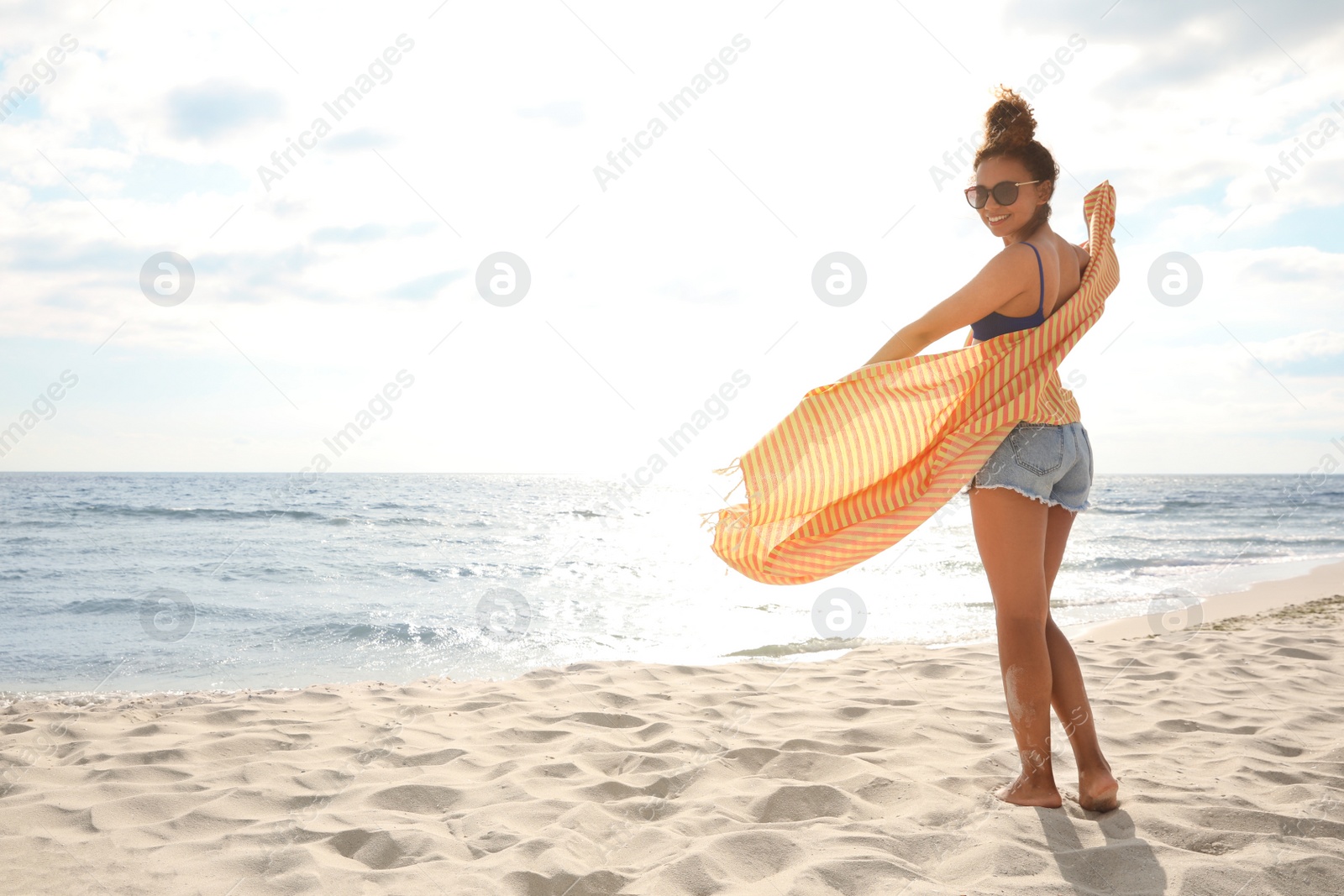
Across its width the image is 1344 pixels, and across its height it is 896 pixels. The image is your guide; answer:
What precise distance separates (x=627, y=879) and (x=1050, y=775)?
1425 mm

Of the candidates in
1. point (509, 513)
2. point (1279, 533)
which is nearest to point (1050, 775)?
point (1279, 533)

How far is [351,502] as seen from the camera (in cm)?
3162

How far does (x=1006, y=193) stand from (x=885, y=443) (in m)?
0.88

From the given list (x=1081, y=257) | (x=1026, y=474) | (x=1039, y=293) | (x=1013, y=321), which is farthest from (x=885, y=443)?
(x=1081, y=257)

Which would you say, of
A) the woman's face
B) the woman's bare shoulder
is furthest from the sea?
the woman's bare shoulder

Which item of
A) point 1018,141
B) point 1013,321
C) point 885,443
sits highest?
point 1018,141

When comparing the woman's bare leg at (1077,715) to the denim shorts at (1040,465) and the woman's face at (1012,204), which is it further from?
the woman's face at (1012,204)

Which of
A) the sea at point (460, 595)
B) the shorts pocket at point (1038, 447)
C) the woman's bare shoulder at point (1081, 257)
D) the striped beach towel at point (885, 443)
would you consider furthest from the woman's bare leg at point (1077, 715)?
the sea at point (460, 595)

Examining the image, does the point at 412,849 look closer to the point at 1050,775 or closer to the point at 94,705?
the point at 1050,775

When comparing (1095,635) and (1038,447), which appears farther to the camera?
(1095,635)

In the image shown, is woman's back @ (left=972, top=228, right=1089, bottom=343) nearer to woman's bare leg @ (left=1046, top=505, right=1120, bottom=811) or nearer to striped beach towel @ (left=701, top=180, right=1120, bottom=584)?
striped beach towel @ (left=701, top=180, right=1120, bottom=584)

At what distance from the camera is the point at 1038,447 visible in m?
2.49

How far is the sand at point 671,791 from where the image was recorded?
2219 mm

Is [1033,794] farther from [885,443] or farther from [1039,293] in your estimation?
[1039,293]
